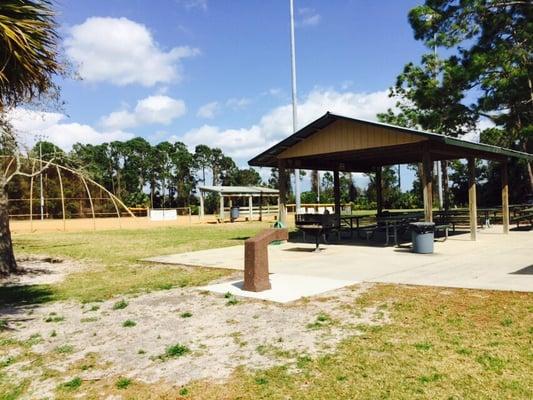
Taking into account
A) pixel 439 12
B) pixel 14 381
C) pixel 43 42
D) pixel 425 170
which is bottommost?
pixel 14 381

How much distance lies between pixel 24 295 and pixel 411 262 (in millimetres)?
7621

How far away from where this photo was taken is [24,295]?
8164 millimetres

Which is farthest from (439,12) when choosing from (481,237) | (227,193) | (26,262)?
(26,262)

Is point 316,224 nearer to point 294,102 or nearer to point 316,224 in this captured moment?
point 316,224

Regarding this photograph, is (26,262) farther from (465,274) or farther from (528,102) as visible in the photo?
(528,102)

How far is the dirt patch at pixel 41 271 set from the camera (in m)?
9.70

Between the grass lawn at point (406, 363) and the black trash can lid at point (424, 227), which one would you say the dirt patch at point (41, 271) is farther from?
the black trash can lid at point (424, 227)

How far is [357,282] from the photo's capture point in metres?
7.79

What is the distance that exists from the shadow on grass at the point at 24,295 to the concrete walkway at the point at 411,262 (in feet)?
10.8

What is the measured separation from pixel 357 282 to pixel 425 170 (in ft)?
19.2

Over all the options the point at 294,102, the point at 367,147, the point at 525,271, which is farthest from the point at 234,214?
the point at 525,271

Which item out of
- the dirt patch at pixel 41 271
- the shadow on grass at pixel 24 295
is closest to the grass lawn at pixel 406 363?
the shadow on grass at pixel 24 295

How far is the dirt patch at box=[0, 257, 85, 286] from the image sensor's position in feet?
31.8

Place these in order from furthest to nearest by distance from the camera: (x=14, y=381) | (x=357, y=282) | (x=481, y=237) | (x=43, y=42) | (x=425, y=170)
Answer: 1. (x=481, y=237)
2. (x=425, y=170)
3. (x=357, y=282)
4. (x=43, y=42)
5. (x=14, y=381)
